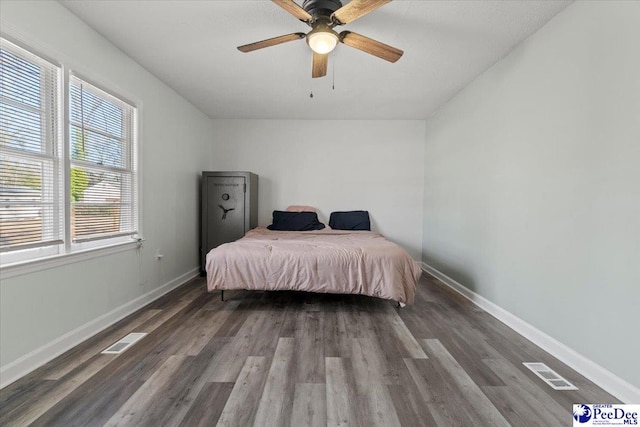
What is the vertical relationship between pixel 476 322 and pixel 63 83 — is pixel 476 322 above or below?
below

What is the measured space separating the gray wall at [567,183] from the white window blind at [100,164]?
3580mm

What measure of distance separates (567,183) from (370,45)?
1.70m

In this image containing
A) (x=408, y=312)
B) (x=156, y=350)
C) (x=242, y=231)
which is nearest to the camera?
(x=156, y=350)

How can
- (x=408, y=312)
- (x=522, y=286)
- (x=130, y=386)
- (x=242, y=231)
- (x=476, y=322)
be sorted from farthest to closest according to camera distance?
(x=242, y=231) < (x=408, y=312) < (x=476, y=322) < (x=522, y=286) < (x=130, y=386)

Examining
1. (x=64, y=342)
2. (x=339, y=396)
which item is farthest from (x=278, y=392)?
(x=64, y=342)

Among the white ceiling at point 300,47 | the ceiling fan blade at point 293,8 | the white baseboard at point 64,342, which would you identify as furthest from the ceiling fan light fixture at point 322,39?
the white baseboard at point 64,342

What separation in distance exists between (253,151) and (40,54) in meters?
2.81

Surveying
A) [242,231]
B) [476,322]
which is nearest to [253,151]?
[242,231]

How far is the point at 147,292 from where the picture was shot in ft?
9.04

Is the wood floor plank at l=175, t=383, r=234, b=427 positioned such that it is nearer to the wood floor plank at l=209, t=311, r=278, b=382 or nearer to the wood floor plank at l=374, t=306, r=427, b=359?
the wood floor plank at l=209, t=311, r=278, b=382

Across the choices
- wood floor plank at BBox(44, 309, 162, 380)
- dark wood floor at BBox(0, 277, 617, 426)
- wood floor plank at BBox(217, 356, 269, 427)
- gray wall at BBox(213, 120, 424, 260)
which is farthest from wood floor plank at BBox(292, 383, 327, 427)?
gray wall at BBox(213, 120, 424, 260)

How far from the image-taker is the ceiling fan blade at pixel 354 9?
1562 millimetres

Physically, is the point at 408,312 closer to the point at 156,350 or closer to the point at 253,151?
the point at 156,350

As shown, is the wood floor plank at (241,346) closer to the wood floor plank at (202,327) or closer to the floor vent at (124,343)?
the wood floor plank at (202,327)
